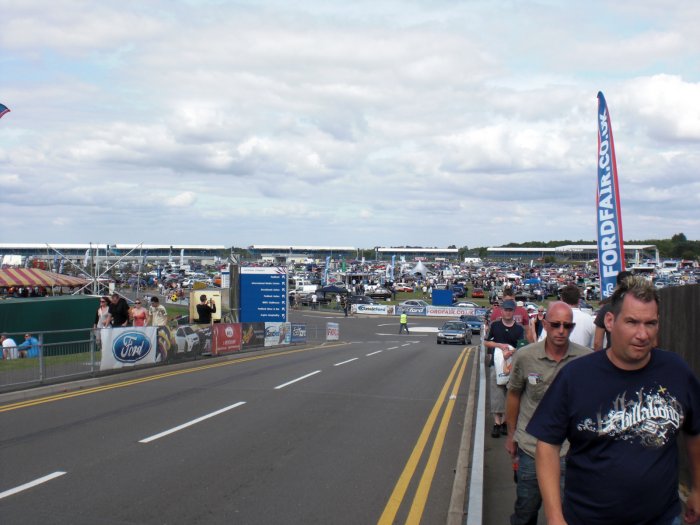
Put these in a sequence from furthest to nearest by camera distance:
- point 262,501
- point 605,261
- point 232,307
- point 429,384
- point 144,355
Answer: point 232,307, point 144,355, point 429,384, point 605,261, point 262,501

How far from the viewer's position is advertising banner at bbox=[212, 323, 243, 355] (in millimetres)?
25300

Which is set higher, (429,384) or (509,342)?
(509,342)

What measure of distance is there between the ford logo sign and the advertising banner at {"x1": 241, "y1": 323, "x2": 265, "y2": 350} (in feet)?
27.9

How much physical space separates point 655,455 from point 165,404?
38.5 feet

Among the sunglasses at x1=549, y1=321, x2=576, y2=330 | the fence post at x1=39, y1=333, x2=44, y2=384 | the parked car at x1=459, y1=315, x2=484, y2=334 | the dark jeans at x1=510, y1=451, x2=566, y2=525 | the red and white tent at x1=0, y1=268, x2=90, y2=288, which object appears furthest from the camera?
the parked car at x1=459, y1=315, x2=484, y2=334

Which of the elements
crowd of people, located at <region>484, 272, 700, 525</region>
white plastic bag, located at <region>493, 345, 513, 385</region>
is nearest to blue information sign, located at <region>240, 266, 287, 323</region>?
white plastic bag, located at <region>493, 345, 513, 385</region>

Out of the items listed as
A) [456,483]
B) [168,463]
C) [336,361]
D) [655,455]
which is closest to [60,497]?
[168,463]

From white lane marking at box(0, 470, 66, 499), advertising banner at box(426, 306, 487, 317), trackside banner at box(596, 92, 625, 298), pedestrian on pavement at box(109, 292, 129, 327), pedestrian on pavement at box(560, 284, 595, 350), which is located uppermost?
trackside banner at box(596, 92, 625, 298)

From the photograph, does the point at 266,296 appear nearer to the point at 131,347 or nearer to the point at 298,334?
the point at 298,334

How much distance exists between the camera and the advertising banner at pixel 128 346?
1828cm

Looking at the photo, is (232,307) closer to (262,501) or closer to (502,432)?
(502,432)

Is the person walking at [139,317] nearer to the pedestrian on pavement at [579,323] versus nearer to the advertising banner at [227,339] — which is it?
the advertising banner at [227,339]

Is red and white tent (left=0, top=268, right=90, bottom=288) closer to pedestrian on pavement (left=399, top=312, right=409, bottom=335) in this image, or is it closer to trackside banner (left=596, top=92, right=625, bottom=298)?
pedestrian on pavement (left=399, top=312, right=409, bottom=335)

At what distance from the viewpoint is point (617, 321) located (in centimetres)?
358
